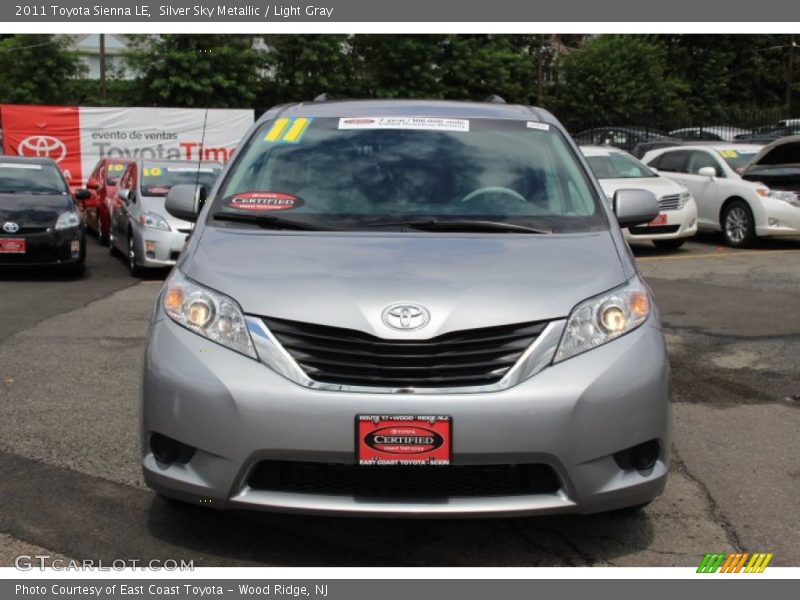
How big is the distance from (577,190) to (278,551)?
81.4 inches

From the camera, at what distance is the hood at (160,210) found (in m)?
12.6

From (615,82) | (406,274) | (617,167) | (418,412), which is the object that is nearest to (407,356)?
(418,412)

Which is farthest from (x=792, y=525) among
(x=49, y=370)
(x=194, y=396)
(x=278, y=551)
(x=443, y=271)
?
(x=49, y=370)

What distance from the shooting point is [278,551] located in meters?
3.91

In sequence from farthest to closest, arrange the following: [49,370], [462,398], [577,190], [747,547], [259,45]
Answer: [259,45] < [49,370] < [577,190] < [747,547] < [462,398]

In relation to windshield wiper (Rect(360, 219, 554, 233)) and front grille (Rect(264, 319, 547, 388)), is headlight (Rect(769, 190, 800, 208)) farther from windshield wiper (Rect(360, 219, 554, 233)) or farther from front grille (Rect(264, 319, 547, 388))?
front grille (Rect(264, 319, 547, 388))

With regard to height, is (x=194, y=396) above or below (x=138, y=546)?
above

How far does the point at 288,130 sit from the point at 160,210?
8288 millimetres

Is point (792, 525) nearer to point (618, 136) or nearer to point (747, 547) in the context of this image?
point (747, 547)

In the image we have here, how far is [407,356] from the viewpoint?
11.4 ft

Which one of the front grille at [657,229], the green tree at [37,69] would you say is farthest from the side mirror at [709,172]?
the green tree at [37,69]

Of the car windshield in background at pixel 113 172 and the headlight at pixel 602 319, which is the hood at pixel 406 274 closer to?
the headlight at pixel 602 319

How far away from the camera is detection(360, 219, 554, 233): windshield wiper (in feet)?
13.9

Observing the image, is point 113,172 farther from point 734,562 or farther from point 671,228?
point 734,562
